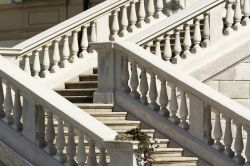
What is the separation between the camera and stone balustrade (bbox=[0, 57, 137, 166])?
32.2 ft

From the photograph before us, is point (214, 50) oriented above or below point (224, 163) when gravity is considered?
above

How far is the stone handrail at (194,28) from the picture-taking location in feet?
43.2

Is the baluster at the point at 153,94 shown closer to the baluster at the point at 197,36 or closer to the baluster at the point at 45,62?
the baluster at the point at 197,36

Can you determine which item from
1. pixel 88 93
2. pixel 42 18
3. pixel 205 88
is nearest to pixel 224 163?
pixel 205 88

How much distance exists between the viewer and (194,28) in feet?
44.4

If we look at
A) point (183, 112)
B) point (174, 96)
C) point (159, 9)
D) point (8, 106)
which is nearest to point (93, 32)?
point (159, 9)

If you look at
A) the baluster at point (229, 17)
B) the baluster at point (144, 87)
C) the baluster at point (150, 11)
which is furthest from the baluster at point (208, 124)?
the baluster at point (150, 11)

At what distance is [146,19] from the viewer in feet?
50.6

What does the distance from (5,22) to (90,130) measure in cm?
1088

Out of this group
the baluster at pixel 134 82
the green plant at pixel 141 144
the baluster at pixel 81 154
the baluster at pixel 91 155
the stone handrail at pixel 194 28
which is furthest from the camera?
the stone handrail at pixel 194 28

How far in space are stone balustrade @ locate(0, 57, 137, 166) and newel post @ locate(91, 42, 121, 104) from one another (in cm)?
167

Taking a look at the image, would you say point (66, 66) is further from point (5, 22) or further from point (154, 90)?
point (5, 22)

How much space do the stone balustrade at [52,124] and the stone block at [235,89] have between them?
3005mm

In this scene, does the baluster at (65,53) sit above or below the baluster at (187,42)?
below
